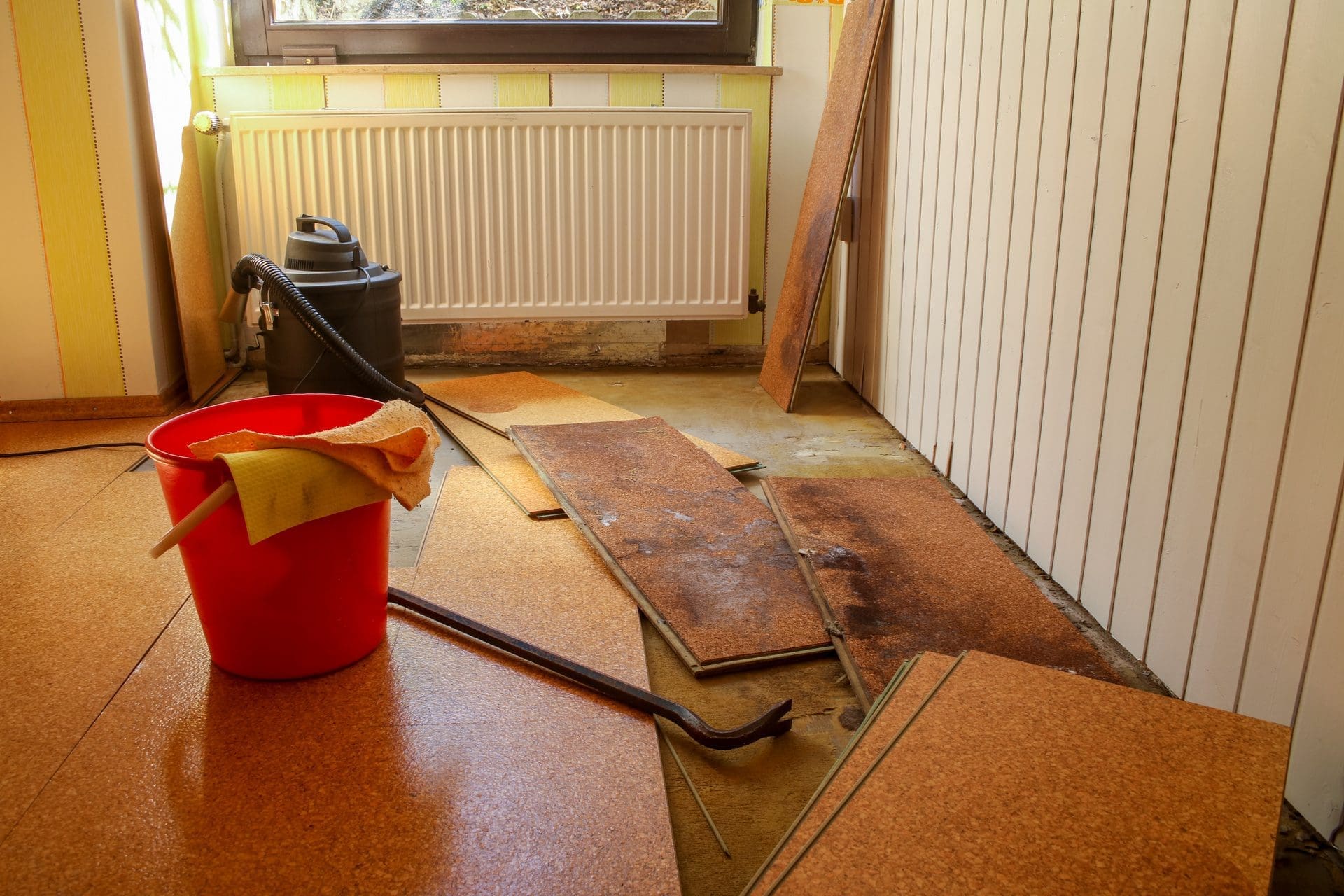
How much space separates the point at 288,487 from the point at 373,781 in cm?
37

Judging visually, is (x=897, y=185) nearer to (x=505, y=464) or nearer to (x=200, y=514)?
(x=505, y=464)

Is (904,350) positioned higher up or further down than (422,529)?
higher up

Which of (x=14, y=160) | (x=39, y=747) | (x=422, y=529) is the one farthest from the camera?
(x=14, y=160)

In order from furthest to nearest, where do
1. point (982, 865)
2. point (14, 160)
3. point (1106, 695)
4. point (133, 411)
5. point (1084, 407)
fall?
point (133, 411) < point (14, 160) < point (1084, 407) < point (1106, 695) < point (982, 865)

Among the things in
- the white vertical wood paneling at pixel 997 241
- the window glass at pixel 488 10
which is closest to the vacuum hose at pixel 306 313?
the window glass at pixel 488 10

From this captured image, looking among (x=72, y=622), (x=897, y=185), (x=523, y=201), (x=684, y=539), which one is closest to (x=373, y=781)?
(x=72, y=622)

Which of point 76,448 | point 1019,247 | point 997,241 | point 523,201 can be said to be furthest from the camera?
point 523,201

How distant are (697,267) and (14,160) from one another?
1.98 metres

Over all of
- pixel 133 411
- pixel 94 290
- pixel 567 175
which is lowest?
pixel 133 411

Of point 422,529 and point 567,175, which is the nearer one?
point 422,529

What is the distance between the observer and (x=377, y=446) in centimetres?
129

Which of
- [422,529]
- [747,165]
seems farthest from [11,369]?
[747,165]

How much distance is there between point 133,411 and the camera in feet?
9.33

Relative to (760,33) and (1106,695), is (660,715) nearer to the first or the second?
(1106,695)
